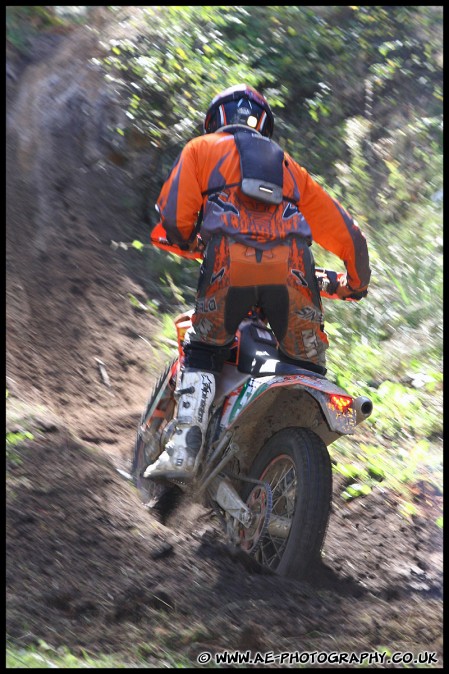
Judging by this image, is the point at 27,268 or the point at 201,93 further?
the point at 201,93

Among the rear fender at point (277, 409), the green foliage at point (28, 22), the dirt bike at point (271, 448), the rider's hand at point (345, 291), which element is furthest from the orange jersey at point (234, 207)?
the green foliage at point (28, 22)

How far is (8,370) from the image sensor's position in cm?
643

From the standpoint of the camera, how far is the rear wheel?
13.2ft

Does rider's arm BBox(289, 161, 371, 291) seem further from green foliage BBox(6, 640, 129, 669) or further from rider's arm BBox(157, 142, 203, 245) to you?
green foliage BBox(6, 640, 129, 669)

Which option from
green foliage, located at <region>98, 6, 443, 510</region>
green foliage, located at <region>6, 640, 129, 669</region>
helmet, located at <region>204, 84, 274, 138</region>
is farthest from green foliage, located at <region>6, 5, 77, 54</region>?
green foliage, located at <region>6, 640, 129, 669</region>

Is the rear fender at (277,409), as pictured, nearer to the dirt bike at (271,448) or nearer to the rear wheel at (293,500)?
the dirt bike at (271,448)

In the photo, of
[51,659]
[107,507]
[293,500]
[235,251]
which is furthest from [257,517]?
[51,659]

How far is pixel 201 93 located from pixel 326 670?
744 cm

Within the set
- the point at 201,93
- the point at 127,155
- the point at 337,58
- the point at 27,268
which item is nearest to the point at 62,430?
the point at 27,268

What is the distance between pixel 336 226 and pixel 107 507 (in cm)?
202

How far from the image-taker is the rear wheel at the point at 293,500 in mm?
4035

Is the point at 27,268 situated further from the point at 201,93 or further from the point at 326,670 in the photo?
the point at 326,670

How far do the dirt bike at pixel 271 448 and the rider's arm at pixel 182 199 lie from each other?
25.0 inches

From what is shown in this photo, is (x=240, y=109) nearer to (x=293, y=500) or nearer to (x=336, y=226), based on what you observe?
(x=336, y=226)
